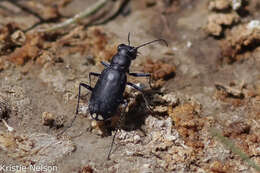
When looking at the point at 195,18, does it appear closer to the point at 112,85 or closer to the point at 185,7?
the point at 185,7

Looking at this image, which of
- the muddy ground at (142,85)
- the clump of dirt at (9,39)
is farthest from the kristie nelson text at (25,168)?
the clump of dirt at (9,39)

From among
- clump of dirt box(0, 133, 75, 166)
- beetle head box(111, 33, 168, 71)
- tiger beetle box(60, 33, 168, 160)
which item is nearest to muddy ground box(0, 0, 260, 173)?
clump of dirt box(0, 133, 75, 166)

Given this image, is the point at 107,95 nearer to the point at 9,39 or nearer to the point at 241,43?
the point at 9,39

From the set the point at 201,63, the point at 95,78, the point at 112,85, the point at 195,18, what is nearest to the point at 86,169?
the point at 112,85

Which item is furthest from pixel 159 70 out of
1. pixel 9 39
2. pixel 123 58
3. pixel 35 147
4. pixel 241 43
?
pixel 9 39

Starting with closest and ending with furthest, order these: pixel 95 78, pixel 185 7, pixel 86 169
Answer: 1. pixel 86 169
2. pixel 95 78
3. pixel 185 7

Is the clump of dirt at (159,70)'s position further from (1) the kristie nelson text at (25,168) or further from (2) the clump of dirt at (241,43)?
(1) the kristie nelson text at (25,168)

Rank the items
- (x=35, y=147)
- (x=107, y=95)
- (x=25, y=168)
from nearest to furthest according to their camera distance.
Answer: (x=25, y=168) < (x=35, y=147) < (x=107, y=95)

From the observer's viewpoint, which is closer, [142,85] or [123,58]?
[123,58]

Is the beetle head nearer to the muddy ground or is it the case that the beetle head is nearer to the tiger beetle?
the tiger beetle
